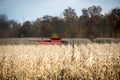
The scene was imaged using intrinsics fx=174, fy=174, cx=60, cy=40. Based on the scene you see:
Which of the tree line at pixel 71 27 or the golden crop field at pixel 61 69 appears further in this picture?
the tree line at pixel 71 27

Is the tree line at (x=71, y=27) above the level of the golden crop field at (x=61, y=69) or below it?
above

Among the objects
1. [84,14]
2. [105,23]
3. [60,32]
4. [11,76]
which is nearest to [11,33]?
[60,32]

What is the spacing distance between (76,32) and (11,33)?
2081 centimetres

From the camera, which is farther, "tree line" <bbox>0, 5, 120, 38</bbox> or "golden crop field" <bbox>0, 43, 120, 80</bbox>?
"tree line" <bbox>0, 5, 120, 38</bbox>

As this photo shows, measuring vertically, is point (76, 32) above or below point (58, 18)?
below

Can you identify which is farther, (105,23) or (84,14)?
(84,14)

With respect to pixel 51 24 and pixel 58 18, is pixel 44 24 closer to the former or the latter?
pixel 51 24

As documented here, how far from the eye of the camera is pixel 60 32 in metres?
53.3

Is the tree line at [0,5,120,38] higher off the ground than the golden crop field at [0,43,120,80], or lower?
higher

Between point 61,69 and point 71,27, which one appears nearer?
point 61,69

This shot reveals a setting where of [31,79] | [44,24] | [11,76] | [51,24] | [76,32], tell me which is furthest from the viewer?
[51,24]

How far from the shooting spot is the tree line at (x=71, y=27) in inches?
2021

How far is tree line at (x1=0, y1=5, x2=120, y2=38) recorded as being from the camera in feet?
168

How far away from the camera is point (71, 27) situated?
2014 inches
